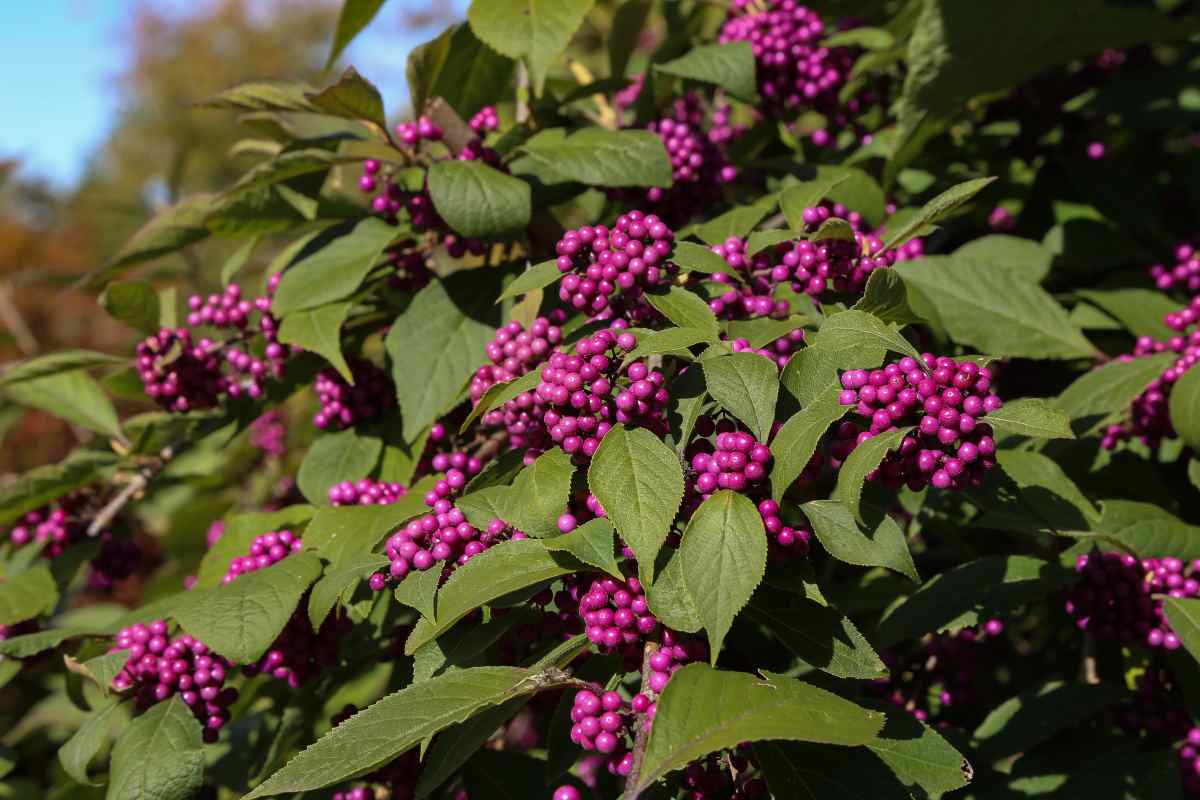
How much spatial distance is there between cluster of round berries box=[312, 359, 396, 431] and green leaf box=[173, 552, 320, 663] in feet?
1.98

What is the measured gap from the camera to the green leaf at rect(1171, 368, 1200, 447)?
2057 millimetres

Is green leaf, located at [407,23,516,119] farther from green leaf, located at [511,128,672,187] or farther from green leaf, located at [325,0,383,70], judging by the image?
green leaf, located at [511,128,672,187]

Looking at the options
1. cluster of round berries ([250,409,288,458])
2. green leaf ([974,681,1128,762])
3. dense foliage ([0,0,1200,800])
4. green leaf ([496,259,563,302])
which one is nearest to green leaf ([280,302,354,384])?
dense foliage ([0,0,1200,800])

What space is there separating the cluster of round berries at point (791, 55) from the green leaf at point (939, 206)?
109 cm

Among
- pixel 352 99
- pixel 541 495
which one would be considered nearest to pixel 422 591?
pixel 541 495

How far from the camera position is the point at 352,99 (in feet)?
7.32

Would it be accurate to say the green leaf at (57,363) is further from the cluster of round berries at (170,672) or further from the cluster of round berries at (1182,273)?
the cluster of round berries at (1182,273)

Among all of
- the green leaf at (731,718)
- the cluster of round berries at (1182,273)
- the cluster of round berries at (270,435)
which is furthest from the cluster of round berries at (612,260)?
the cluster of round berries at (270,435)

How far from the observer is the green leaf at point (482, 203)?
201 centimetres

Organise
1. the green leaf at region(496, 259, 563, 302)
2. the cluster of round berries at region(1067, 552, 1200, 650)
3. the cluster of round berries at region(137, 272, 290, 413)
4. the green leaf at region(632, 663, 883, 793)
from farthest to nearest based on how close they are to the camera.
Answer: the cluster of round berries at region(137, 272, 290, 413) < the cluster of round berries at region(1067, 552, 1200, 650) < the green leaf at region(496, 259, 563, 302) < the green leaf at region(632, 663, 883, 793)

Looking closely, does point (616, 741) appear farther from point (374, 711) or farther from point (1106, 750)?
point (1106, 750)

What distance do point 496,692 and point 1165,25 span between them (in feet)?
8.40

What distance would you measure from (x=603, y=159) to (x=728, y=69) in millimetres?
525

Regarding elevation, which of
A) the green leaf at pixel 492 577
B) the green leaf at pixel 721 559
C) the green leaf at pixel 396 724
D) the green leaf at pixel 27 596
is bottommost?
the green leaf at pixel 27 596
